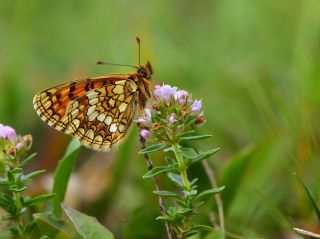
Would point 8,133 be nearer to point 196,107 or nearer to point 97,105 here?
point 97,105

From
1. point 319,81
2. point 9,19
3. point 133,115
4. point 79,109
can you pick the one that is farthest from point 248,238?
point 9,19

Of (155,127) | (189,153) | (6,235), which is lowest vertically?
(6,235)

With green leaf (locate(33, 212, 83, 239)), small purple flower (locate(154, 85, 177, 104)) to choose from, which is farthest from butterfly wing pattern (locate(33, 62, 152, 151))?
green leaf (locate(33, 212, 83, 239))

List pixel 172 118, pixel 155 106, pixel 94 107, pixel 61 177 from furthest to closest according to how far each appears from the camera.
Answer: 1. pixel 94 107
2. pixel 61 177
3. pixel 155 106
4. pixel 172 118

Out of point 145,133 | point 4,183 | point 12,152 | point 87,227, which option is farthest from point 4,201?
point 145,133

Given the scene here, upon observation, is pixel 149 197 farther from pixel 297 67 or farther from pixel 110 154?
pixel 297 67

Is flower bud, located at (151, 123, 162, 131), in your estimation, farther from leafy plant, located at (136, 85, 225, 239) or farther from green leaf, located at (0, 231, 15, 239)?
green leaf, located at (0, 231, 15, 239)
